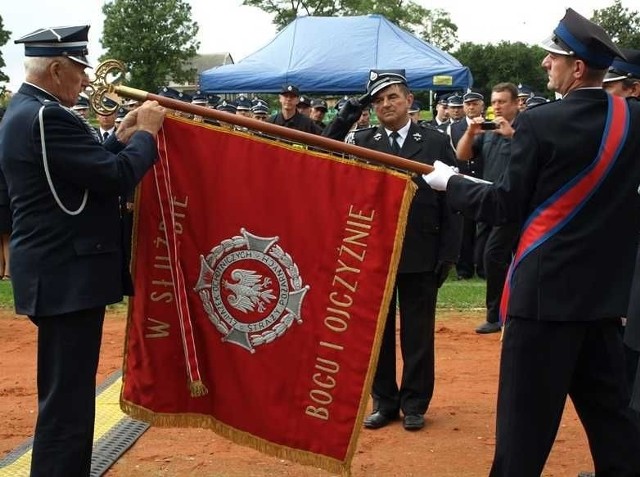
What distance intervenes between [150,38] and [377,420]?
6034 centimetres

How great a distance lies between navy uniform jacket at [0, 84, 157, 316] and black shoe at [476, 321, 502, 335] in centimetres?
517

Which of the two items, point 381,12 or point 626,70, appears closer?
point 626,70

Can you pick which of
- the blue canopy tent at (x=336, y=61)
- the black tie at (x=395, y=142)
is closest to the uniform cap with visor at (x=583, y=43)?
the black tie at (x=395, y=142)

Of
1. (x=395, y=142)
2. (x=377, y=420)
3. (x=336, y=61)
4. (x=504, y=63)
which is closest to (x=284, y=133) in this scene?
(x=395, y=142)

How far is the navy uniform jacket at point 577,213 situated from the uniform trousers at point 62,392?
1.79m

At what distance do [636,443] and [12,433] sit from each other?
3.74 m

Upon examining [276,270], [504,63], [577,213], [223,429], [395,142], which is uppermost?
[504,63]

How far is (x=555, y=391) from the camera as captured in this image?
3.56 metres

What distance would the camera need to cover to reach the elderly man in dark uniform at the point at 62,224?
3.52 metres

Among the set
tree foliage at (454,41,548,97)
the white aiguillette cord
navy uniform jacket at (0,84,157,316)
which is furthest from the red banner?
tree foliage at (454,41,548,97)

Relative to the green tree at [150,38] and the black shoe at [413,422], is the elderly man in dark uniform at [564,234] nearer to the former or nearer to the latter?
the black shoe at [413,422]

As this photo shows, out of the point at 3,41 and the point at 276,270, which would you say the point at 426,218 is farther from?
the point at 3,41

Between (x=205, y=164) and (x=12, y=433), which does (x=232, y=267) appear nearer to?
(x=205, y=164)

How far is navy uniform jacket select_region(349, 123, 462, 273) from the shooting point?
5367 millimetres
